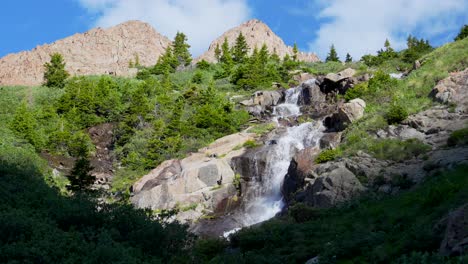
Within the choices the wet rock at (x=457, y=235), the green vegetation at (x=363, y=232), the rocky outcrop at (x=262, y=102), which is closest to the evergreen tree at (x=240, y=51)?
the rocky outcrop at (x=262, y=102)

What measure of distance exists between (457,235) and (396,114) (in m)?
20.5

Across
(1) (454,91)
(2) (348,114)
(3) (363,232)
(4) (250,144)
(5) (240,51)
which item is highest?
(5) (240,51)

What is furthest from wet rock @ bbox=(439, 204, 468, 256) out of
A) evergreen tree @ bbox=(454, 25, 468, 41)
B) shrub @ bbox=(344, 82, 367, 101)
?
evergreen tree @ bbox=(454, 25, 468, 41)

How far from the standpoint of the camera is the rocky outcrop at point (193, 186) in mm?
31281

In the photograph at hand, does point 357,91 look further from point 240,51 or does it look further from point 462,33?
point 240,51

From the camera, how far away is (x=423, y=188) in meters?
18.3

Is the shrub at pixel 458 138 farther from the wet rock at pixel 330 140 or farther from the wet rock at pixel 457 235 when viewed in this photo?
the wet rock at pixel 457 235

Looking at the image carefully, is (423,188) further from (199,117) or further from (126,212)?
(199,117)

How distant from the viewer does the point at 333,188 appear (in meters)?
22.8

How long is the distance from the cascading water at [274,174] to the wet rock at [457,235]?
17.7 metres

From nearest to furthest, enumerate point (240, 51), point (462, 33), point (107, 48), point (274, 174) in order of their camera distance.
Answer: point (274, 174)
point (462, 33)
point (240, 51)
point (107, 48)

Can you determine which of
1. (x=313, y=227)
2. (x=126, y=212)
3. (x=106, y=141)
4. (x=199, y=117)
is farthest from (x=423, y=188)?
(x=106, y=141)

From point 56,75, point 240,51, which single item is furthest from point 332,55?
point 56,75

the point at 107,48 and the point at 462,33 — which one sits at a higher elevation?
the point at 107,48
